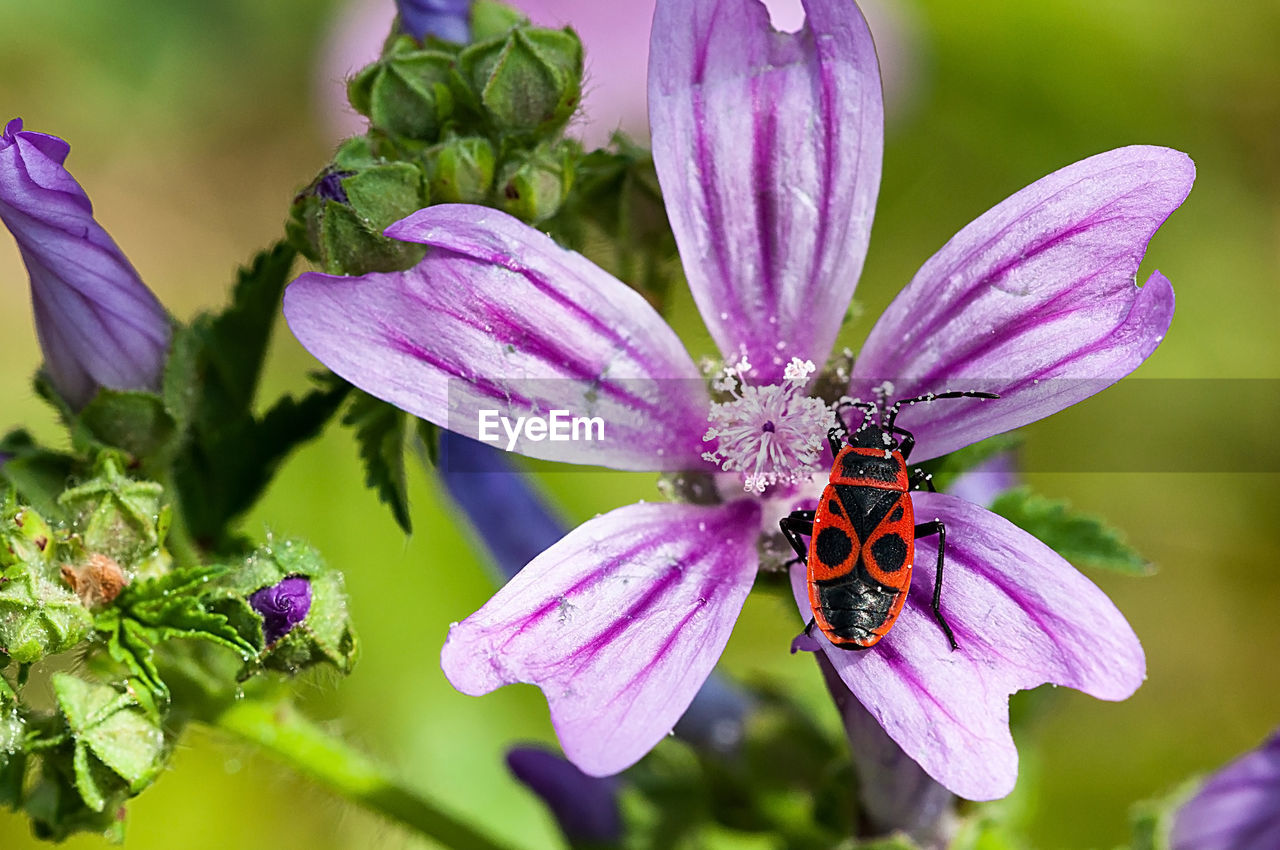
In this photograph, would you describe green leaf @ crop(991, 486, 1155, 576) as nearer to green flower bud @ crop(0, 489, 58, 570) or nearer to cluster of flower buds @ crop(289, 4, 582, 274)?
cluster of flower buds @ crop(289, 4, 582, 274)

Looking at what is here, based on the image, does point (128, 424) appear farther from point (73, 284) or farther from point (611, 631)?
point (611, 631)

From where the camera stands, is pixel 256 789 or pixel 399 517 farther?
pixel 256 789

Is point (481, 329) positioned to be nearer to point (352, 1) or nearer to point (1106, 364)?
point (1106, 364)

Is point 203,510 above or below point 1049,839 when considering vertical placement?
above

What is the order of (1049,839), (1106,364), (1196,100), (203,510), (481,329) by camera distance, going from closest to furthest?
(1106,364)
(481,329)
(203,510)
(1049,839)
(1196,100)

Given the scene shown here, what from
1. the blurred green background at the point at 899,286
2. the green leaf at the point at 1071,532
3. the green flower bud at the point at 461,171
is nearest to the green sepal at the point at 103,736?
the green flower bud at the point at 461,171

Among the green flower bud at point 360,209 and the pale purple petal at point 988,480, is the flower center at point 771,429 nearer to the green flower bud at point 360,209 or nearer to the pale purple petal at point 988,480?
the green flower bud at point 360,209

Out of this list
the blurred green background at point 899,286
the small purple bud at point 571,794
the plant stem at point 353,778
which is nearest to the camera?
the plant stem at point 353,778

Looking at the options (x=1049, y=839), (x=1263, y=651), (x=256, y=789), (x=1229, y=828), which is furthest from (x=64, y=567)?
(x=1263, y=651)
